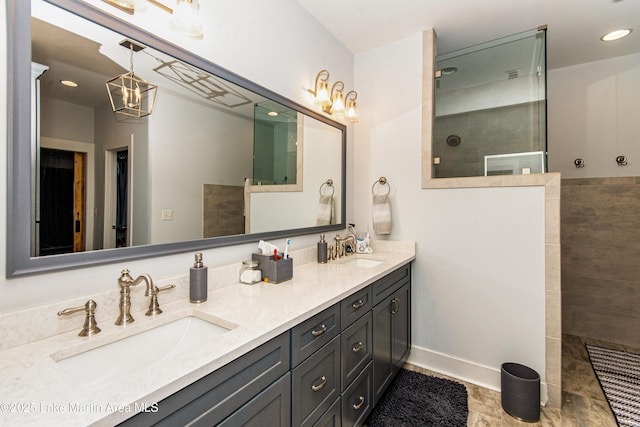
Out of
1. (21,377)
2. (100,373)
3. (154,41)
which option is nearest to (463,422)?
(100,373)

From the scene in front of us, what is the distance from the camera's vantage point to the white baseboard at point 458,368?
2.07 metres

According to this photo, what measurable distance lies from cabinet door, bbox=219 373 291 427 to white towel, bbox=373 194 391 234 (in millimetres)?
1595

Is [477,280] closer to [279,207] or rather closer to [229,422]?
[279,207]

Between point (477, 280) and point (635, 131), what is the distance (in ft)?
7.16

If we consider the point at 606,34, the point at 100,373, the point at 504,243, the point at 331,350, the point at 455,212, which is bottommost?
the point at 331,350

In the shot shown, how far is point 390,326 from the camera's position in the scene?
6.41 ft

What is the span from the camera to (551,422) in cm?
175

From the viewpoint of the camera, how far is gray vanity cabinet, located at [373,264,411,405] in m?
1.76

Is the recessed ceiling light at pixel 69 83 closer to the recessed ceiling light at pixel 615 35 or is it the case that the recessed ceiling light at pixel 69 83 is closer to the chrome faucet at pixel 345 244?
the chrome faucet at pixel 345 244

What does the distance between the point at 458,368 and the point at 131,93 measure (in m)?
2.67

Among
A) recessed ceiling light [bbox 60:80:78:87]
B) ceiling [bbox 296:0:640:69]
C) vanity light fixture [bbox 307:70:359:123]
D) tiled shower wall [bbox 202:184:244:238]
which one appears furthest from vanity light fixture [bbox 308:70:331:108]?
recessed ceiling light [bbox 60:80:78:87]

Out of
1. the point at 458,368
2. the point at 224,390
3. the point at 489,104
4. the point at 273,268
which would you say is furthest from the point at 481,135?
the point at 224,390

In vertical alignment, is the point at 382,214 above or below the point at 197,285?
above

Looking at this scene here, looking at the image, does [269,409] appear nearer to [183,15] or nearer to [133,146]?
[133,146]
